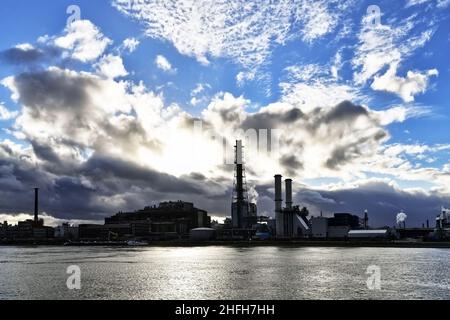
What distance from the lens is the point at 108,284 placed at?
75.6 m

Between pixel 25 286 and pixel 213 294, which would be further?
pixel 25 286

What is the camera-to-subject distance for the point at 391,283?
74188 mm
